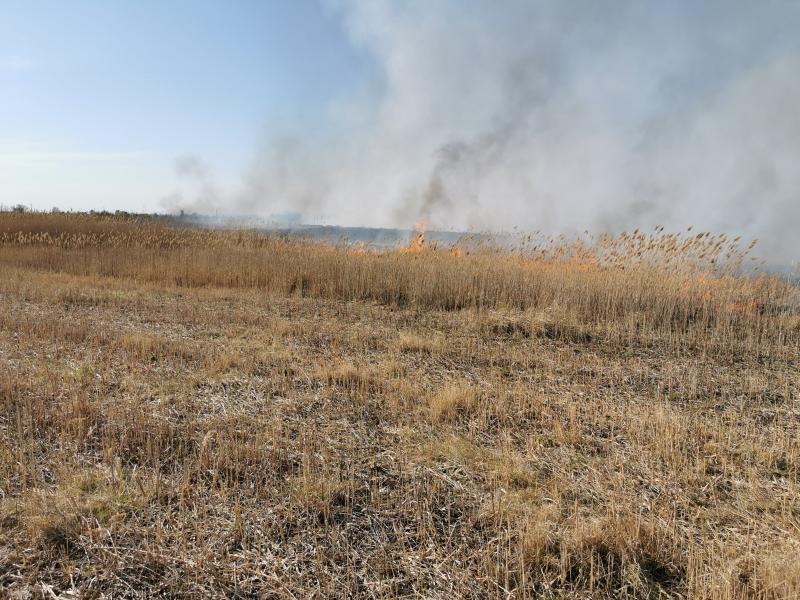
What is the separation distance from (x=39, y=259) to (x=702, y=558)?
17.5m

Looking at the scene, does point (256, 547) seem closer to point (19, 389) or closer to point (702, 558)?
point (702, 558)

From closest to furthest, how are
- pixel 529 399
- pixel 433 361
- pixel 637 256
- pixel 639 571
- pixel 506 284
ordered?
pixel 639 571, pixel 529 399, pixel 433 361, pixel 506 284, pixel 637 256

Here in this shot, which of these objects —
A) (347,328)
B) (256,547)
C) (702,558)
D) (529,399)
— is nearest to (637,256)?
(347,328)

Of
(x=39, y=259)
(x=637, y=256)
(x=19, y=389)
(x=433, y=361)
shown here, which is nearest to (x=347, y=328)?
(x=433, y=361)

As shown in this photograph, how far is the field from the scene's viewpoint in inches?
96.7

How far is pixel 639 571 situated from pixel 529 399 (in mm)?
2370

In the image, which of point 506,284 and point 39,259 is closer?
point 506,284

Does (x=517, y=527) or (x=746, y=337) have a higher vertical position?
(x=746, y=337)

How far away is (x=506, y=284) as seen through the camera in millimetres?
10281

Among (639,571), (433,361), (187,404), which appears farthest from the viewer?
(433,361)

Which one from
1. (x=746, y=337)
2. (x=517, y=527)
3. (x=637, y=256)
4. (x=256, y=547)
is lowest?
(x=256, y=547)

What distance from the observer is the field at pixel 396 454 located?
2.46 meters

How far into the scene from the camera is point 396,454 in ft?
11.9

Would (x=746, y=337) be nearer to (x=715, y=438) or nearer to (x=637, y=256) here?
(x=637, y=256)
